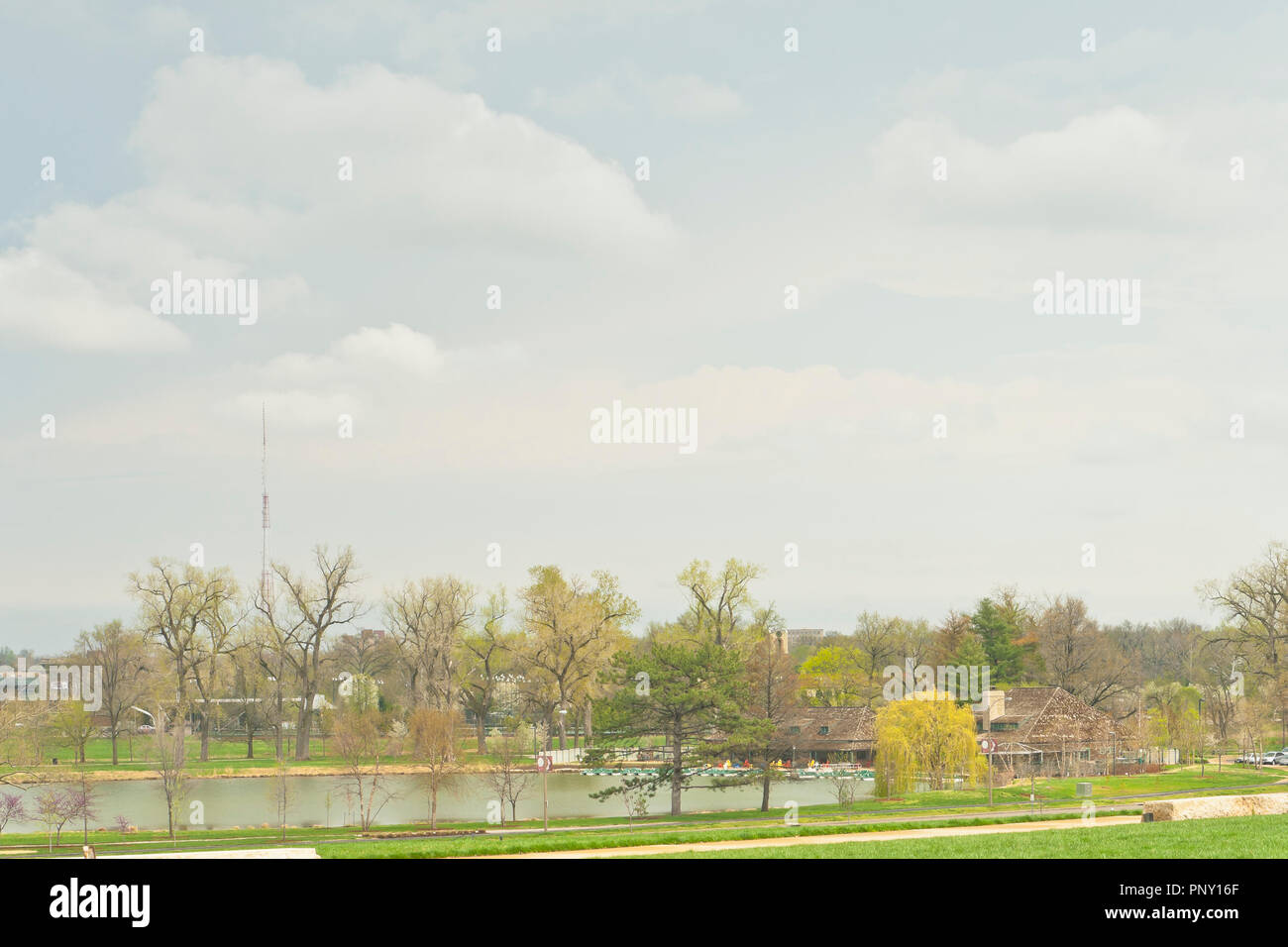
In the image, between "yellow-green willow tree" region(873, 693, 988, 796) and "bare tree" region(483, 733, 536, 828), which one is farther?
"yellow-green willow tree" region(873, 693, 988, 796)

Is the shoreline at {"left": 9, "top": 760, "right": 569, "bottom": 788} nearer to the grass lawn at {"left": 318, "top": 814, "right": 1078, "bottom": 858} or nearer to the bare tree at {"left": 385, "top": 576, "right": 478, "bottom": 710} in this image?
the bare tree at {"left": 385, "top": 576, "right": 478, "bottom": 710}

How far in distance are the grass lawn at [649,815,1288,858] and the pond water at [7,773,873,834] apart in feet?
103

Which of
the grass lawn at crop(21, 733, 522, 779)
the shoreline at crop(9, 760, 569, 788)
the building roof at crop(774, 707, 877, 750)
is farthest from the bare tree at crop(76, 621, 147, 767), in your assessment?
the building roof at crop(774, 707, 877, 750)

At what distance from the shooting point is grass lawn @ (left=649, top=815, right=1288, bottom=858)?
2288 cm

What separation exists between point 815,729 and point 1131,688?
88.4ft

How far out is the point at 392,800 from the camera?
67.2 m

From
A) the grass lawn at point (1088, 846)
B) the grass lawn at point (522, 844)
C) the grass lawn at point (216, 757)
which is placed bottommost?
the grass lawn at point (216, 757)

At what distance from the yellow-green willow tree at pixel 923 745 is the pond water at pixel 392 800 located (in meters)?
4.31

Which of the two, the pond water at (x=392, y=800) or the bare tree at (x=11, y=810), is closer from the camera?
the bare tree at (x=11, y=810)

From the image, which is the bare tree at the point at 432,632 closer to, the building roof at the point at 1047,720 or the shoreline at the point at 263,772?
the shoreline at the point at 263,772

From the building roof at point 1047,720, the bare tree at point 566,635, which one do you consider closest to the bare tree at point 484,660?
the bare tree at point 566,635

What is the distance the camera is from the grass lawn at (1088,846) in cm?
2288

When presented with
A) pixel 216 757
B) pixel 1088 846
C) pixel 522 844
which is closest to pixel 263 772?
pixel 216 757
